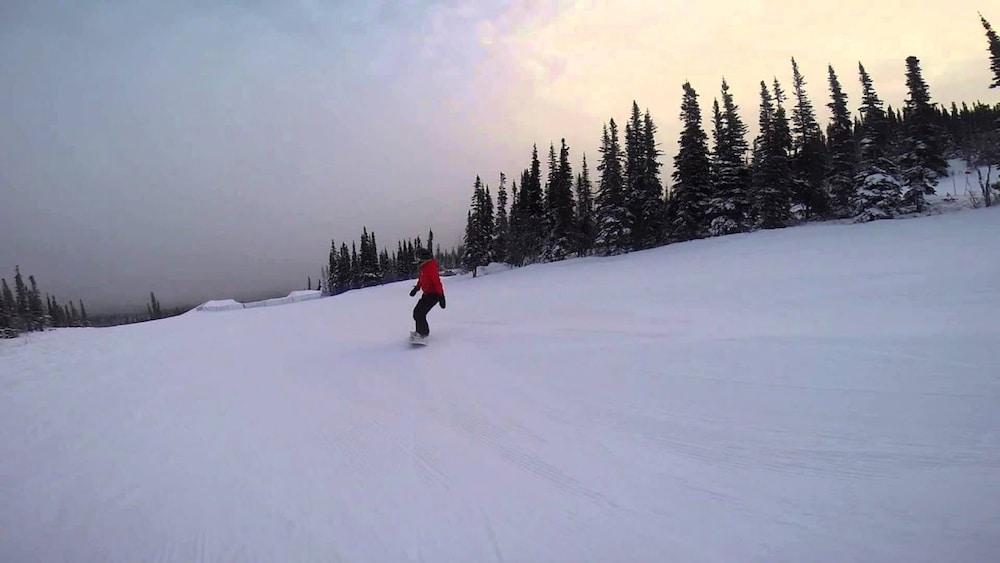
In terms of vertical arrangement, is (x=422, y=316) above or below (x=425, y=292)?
below

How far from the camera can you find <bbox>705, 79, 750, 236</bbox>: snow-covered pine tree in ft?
109

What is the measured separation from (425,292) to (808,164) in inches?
1629

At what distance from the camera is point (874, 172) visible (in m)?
27.3

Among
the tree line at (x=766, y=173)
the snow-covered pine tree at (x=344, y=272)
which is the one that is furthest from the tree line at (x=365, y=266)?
the tree line at (x=766, y=173)

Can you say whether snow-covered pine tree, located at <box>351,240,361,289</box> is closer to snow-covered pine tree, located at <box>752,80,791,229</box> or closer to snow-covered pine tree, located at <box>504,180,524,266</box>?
snow-covered pine tree, located at <box>504,180,524,266</box>

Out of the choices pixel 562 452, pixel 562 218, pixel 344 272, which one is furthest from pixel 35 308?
pixel 562 452

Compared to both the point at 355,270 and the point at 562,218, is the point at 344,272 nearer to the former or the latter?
the point at 355,270

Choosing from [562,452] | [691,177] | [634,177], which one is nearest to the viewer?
[562,452]

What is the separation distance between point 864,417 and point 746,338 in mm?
2355

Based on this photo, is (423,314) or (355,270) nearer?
(423,314)

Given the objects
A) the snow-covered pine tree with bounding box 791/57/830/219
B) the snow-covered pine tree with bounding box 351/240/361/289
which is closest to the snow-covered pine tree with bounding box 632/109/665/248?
the snow-covered pine tree with bounding box 791/57/830/219

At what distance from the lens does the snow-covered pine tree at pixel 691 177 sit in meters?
35.8

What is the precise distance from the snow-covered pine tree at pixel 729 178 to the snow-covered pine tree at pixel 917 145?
979 centimetres

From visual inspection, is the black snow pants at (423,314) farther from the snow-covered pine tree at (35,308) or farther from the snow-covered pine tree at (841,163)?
the snow-covered pine tree at (35,308)
